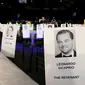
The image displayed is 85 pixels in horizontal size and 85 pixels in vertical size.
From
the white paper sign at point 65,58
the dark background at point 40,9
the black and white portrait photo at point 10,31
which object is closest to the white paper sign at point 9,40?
the black and white portrait photo at point 10,31

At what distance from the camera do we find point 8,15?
2261 centimetres

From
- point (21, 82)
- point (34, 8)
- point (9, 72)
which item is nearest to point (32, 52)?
point (9, 72)

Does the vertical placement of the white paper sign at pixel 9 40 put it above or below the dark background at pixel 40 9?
below

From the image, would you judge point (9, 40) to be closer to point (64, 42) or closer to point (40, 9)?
point (64, 42)

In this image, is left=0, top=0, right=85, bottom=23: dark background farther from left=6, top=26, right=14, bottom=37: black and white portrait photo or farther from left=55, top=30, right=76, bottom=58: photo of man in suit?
left=55, top=30, right=76, bottom=58: photo of man in suit

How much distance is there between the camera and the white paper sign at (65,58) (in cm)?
270

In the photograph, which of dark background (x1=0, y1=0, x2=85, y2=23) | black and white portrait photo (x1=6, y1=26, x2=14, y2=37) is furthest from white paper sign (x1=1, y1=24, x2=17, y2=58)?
dark background (x1=0, y1=0, x2=85, y2=23)

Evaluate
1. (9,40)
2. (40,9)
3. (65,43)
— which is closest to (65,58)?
(65,43)

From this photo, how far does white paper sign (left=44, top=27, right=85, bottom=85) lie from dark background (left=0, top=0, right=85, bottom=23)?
1884 centimetres

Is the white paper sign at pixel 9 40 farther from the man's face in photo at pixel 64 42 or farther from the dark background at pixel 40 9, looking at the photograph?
the dark background at pixel 40 9

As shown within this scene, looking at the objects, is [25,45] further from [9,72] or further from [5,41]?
[9,72]

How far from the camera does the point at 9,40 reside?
412 cm

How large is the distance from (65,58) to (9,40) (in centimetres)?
162

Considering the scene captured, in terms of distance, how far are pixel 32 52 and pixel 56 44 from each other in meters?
1.39
